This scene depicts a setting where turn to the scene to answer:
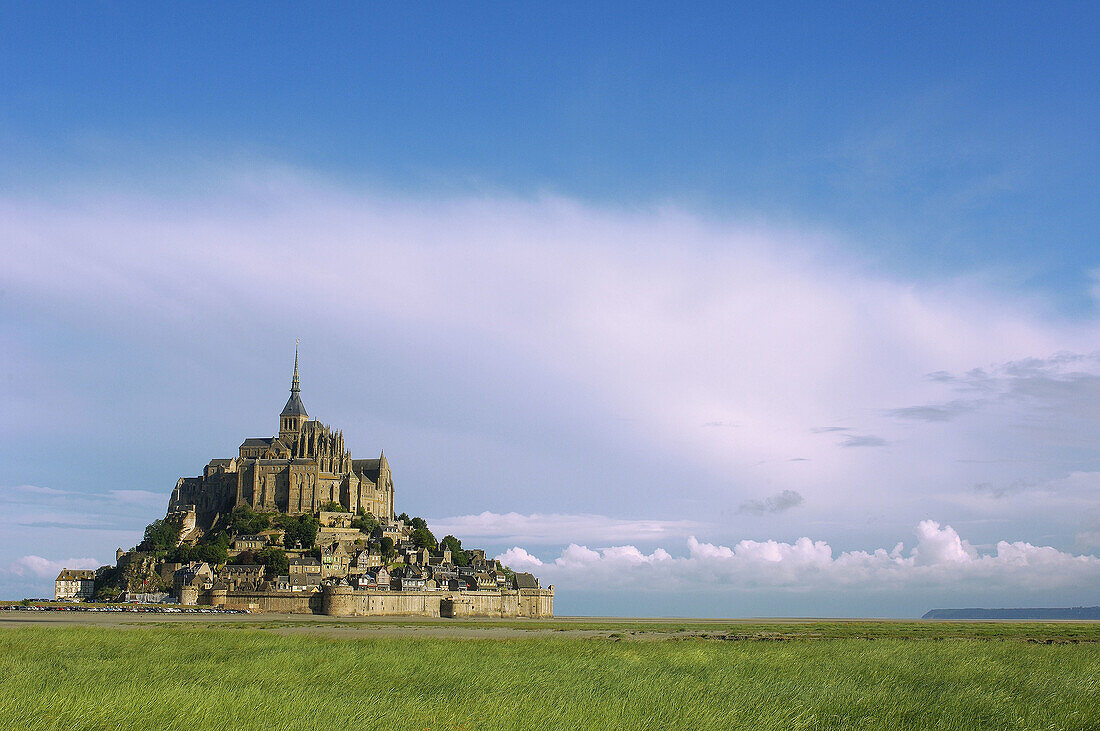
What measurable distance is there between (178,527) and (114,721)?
14577 cm

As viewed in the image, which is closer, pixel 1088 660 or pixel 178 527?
pixel 1088 660

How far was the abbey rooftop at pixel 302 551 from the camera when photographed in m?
116

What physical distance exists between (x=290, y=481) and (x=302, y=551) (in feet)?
60.7

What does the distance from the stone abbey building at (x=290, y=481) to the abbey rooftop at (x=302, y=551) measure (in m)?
0.20

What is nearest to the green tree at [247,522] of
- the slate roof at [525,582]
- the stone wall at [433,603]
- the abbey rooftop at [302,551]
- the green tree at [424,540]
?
the abbey rooftop at [302,551]

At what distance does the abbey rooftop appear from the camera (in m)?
116

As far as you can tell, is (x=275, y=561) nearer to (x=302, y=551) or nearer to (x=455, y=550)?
(x=302, y=551)

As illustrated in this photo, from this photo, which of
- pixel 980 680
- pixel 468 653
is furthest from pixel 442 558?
pixel 980 680

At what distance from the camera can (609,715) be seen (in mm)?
16688

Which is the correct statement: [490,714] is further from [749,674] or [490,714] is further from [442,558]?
[442,558]

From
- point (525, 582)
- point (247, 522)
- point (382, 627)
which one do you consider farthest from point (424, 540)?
point (382, 627)

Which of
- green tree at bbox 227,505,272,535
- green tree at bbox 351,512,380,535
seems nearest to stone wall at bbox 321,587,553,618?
green tree at bbox 351,512,380,535

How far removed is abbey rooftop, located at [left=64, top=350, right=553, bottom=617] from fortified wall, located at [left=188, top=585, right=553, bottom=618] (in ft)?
0.43

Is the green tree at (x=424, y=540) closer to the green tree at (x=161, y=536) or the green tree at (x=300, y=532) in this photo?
the green tree at (x=300, y=532)
